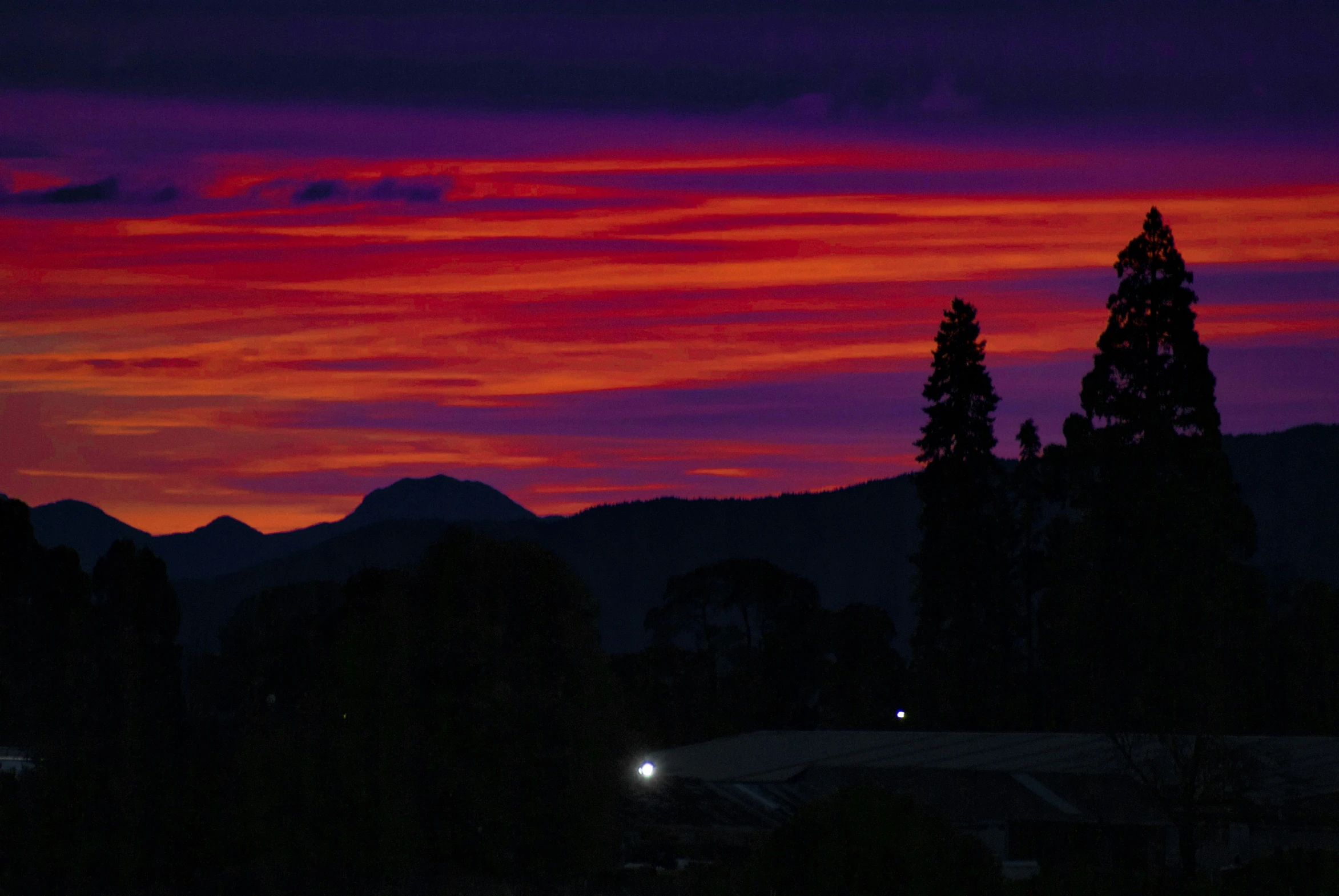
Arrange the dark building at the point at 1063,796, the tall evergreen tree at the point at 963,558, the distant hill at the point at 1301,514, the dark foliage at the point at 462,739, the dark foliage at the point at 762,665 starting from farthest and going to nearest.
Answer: the distant hill at the point at 1301,514, the dark foliage at the point at 762,665, the tall evergreen tree at the point at 963,558, the dark building at the point at 1063,796, the dark foliage at the point at 462,739

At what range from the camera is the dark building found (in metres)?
38.8

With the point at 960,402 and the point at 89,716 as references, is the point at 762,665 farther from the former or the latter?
the point at 89,716

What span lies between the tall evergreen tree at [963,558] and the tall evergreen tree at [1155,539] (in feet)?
41.6

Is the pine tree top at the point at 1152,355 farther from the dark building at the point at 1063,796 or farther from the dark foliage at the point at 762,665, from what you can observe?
the dark foliage at the point at 762,665

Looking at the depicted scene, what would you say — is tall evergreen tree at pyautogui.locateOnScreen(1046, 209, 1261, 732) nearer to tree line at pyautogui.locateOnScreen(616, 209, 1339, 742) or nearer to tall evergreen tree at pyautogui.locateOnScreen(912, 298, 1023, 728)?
tree line at pyautogui.locateOnScreen(616, 209, 1339, 742)

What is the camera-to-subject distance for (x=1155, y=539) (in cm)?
4247

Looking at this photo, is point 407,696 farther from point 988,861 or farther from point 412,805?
point 988,861

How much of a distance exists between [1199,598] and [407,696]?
1897 cm

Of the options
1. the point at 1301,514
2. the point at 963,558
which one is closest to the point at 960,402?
the point at 963,558

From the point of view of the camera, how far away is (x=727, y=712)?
81.2m

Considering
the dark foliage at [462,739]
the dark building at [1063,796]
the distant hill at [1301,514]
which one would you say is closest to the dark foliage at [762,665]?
the dark building at [1063,796]

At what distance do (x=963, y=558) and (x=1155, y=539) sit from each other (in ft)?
67.1

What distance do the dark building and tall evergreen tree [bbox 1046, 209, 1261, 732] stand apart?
3.94 feet

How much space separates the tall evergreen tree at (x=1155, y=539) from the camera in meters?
41.7
